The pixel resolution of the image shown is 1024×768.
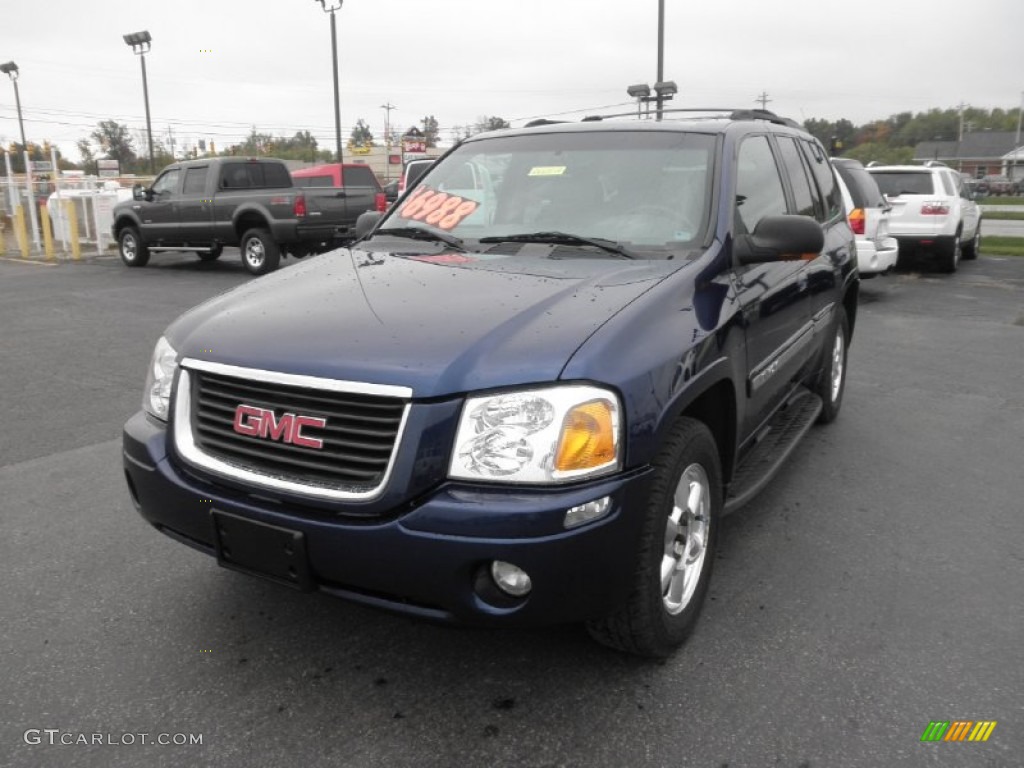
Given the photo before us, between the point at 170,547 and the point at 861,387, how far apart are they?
5.09 metres

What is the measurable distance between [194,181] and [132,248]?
2.26 metres

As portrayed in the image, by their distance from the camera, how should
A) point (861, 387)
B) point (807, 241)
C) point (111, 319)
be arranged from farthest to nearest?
1. point (111, 319)
2. point (861, 387)
3. point (807, 241)

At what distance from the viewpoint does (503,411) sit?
2.29 m

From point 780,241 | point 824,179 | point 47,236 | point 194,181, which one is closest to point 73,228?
point 47,236

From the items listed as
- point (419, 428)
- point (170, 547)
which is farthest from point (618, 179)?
point (170, 547)

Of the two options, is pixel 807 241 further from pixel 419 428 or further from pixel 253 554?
pixel 253 554

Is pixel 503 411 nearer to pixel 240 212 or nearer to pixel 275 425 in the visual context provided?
pixel 275 425

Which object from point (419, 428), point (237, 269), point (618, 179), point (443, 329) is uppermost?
point (618, 179)

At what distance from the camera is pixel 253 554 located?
2.47 m

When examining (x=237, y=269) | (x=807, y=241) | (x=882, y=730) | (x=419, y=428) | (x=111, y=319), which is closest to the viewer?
(x=419, y=428)

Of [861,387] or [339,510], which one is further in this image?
[861,387]

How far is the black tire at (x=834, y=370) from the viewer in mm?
5086

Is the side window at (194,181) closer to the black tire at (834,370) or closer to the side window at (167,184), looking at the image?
the side window at (167,184)

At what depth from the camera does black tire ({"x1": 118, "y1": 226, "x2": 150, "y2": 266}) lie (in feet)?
53.9
